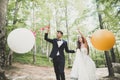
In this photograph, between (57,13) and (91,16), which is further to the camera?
(57,13)

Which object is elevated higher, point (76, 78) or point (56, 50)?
point (56, 50)

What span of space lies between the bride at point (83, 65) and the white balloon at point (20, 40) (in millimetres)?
1490

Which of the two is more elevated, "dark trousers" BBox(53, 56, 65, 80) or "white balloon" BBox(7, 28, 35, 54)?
"white balloon" BBox(7, 28, 35, 54)

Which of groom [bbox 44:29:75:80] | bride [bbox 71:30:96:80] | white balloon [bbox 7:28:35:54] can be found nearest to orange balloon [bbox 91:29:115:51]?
bride [bbox 71:30:96:80]

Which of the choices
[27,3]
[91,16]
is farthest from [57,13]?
[91,16]

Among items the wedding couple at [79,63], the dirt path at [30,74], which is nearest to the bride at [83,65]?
the wedding couple at [79,63]

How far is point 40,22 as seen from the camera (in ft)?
91.1

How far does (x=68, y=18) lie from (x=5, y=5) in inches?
752

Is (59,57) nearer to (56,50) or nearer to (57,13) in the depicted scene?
(56,50)

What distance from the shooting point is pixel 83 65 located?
6395 millimetres

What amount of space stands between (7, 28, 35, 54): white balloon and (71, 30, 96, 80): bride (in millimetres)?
1490

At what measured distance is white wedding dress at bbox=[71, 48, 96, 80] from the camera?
20.8 ft

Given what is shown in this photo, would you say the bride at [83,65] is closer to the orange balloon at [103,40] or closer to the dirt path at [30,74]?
the orange balloon at [103,40]

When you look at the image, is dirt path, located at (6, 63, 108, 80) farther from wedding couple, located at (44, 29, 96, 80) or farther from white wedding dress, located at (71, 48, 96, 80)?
white wedding dress, located at (71, 48, 96, 80)
